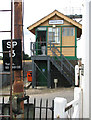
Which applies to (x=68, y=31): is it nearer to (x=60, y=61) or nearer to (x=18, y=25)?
(x=60, y=61)

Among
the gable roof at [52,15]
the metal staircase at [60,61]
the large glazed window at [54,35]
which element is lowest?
the metal staircase at [60,61]

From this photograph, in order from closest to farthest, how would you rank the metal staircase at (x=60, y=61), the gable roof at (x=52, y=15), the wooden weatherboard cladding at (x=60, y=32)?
the metal staircase at (x=60, y=61) → the gable roof at (x=52, y=15) → the wooden weatherboard cladding at (x=60, y=32)

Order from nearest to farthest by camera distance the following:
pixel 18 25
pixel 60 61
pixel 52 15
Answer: pixel 18 25, pixel 60 61, pixel 52 15

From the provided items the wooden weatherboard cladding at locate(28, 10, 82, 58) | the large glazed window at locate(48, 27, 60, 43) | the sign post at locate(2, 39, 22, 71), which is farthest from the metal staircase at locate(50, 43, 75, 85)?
the sign post at locate(2, 39, 22, 71)

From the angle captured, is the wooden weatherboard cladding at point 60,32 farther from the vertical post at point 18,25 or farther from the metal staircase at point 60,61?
the vertical post at point 18,25

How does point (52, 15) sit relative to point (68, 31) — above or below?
above

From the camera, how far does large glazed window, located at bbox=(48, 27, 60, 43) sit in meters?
12.7

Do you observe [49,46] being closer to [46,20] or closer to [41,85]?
[46,20]

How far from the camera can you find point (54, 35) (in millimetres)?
12727

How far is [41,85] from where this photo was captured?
39.7 feet

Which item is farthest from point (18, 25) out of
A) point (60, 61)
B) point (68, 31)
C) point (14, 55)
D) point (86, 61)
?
point (68, 31)

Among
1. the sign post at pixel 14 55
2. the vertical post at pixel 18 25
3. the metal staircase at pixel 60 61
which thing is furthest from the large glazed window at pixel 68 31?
the sign post at pixel 14 55

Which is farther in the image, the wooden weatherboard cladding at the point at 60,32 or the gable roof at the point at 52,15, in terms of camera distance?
the wooden weatherboard cladding at the point at 60,32

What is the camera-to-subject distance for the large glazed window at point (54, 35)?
1273 cm
